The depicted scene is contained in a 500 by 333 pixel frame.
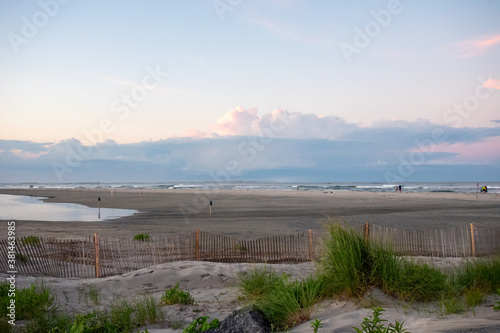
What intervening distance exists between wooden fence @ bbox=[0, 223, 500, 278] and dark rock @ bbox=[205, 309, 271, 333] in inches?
223

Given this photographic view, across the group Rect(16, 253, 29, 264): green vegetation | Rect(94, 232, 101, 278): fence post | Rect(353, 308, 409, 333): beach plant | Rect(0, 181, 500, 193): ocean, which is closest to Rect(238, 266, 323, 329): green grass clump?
Rect(353, 308, 409, 333): beach plant

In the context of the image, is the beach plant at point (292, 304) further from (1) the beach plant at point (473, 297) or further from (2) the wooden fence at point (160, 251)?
(2) the wooden fence at point (160, 251)

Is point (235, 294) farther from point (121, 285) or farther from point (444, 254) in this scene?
point (444, 254)

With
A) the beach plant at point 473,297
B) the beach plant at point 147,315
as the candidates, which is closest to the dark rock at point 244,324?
the beach plant at point 147,315

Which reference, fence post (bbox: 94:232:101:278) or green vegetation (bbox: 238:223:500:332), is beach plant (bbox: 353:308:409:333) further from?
fence post (bbox: 94:232:101:278)

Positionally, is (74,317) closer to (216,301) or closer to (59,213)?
(216,301)

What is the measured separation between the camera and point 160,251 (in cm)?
1217

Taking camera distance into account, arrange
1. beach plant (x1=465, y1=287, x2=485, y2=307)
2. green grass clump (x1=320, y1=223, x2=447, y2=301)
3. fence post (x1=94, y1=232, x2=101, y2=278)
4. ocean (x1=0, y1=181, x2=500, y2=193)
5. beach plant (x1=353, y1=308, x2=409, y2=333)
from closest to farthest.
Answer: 1. beach plant (x1=353, y1=308, x2=409, y2=333)
2. beach plant (x1=465, y1=287, x2=485, y2=307)
3. green grass clump (x1=320, y1=223, x2=447, y2=301)
4. fence post (x1=94, y1=232, x2=101, y2=278)
5. ocean (x1=0, y1=181, x2=500, y2=193)

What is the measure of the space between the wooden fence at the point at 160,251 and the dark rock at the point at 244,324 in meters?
5.66

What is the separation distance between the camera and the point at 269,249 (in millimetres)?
13031

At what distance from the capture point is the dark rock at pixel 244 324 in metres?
4.88

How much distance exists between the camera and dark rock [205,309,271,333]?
4.88m

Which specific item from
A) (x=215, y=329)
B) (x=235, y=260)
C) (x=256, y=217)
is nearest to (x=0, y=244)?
(x=235, y=260)

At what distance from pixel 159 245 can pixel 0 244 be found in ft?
14.1
